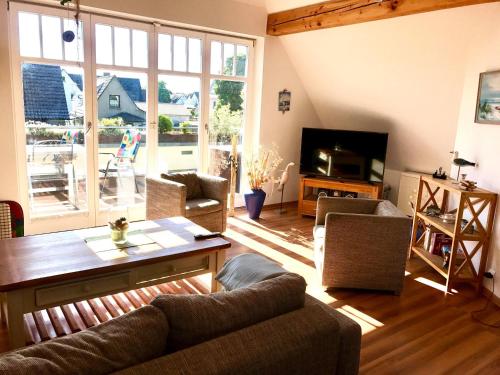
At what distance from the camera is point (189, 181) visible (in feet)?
14.9

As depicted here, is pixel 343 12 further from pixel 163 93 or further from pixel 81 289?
pixel 81 289

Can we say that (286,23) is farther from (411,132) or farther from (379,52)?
(411,132)

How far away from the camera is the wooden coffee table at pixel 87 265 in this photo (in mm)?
2189

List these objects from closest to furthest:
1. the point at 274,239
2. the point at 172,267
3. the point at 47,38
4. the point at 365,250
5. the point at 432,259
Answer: the point at 172,267
the point at 365,250
the point at 432,259
the point at 47,38
the point at 274,239

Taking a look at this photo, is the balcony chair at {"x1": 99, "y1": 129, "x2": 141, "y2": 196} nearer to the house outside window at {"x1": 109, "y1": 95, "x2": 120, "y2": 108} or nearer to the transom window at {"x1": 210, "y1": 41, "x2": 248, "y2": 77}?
the house outside window at {"x1": 109, "y1": 95, "x2": 120, "y2": 108}

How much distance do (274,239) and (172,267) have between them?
1.98 m

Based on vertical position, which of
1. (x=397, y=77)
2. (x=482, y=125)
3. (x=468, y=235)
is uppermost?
(x=397, y=77)

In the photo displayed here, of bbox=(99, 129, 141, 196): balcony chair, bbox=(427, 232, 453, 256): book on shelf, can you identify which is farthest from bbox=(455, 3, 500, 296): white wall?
bbox=(99, 129, 141, 196): balcony chair

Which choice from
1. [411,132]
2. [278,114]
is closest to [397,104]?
[411,132]

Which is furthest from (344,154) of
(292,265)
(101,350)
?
(101,350)

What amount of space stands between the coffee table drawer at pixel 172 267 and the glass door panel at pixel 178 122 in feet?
7.69

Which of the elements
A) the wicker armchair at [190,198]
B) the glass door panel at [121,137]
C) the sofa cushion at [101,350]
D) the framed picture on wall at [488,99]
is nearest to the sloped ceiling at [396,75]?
the framed picture on wall at [488,99]

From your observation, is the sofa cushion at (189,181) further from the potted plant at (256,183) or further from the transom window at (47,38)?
the transom window at (47,38)

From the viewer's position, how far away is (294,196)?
619 centimetres
